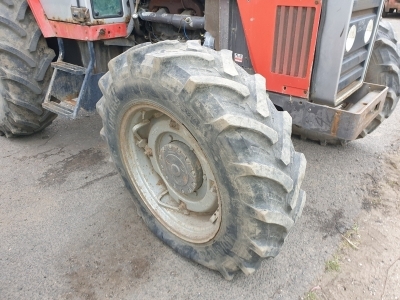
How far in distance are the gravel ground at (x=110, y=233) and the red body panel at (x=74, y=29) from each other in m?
1.12

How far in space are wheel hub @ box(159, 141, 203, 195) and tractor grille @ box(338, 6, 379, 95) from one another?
1.04m

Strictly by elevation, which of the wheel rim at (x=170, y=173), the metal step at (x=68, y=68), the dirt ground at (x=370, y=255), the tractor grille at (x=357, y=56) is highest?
the tractor grille at (x=357, y=56)

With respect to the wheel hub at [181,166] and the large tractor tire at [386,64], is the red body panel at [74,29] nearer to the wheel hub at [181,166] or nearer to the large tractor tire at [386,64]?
the wheel hub at [181,166]

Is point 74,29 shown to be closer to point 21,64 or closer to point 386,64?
point 21,64

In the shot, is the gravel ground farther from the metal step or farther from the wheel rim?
the metal step

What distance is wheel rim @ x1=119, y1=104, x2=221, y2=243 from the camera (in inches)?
80.4

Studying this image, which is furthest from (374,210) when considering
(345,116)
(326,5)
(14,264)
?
Answer: (14,264)

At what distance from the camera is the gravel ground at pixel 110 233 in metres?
2.09

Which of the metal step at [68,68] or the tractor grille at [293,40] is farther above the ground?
the tractor grille at [293,40]

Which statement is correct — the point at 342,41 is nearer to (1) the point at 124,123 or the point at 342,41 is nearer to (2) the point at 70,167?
(1) the point at 124,123

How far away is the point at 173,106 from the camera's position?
1742 mm

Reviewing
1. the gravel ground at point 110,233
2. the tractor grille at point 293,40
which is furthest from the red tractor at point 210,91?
the gravel ground at point 110,233

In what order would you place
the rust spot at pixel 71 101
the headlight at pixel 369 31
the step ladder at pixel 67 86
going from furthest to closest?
the rust spot at pixel 71 101 < the step ladder at pixel 67 86 < the headlight at pixel 369 31

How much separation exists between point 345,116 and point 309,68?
0.35 meters
